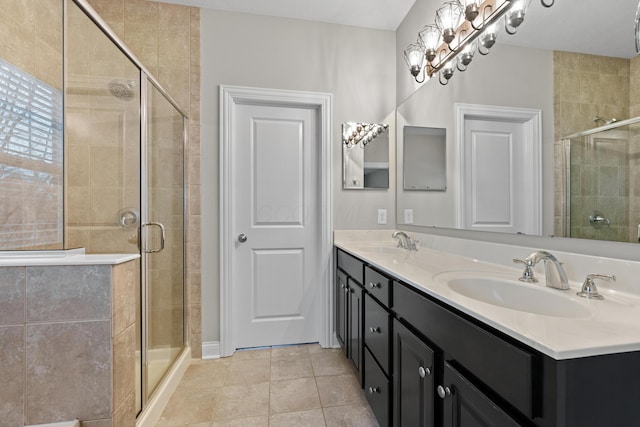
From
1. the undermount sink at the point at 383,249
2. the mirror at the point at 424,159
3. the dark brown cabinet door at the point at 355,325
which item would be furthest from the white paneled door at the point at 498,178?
the dark brown cabinet door at the point at 355,325

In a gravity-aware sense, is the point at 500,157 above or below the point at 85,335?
above

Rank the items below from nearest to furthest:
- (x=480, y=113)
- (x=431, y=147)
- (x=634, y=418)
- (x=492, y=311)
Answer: (x=634, y=418)
(x=492, y=311)
(x=480, y=113)
(x=431, y=147)

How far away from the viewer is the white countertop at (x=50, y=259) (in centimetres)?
92

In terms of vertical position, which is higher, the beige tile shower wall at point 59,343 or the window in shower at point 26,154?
the window in shower at point 26,154

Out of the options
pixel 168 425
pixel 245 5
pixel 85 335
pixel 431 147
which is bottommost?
pixel 168 425

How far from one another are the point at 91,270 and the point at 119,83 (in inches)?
45.5

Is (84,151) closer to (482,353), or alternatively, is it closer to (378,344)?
(378,344)

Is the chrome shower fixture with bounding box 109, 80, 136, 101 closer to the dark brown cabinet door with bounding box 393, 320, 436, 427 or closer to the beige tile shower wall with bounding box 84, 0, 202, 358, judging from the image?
the beige tile shower wall with bounding box 84, 0, 202, 358

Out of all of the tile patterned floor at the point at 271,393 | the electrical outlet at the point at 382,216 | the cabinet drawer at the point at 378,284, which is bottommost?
the tile patterned floor at the point at 271,393

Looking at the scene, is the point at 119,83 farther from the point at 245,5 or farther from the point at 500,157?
the point at 500,157

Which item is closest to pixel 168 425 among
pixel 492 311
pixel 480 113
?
pixel 492 311

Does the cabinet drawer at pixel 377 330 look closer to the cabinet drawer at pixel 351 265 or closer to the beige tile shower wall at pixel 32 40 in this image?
the cabinet drawer at pixel 351 265

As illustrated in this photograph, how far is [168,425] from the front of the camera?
4.73 ft

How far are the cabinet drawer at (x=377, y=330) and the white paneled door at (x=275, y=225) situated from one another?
82cm
